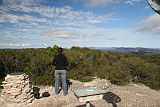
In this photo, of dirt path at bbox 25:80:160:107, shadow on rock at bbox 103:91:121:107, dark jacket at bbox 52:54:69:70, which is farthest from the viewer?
dark jacket at bbox 52:54:69:70

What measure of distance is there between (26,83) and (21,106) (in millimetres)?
843

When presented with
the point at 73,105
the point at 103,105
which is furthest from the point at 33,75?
the point at 103,105

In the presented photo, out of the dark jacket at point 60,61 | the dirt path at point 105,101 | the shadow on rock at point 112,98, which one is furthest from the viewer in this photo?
the dark jacket at point 60,61

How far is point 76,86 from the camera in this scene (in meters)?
6.62

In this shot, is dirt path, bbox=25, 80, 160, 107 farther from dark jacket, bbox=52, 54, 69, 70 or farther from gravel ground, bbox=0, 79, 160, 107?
dark jacket, bbox=52, 54, 69, 70

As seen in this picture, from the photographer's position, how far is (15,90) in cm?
454

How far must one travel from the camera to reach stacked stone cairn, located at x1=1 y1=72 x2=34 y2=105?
4.48 metres

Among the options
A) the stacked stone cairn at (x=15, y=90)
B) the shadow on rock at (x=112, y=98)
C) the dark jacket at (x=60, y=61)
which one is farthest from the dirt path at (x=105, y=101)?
the dark jacket at (x=60, y=61)

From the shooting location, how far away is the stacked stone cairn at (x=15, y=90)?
176 inches

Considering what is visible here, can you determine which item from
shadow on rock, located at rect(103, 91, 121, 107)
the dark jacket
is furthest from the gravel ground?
the dark jacket

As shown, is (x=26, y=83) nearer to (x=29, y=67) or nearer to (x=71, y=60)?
(x=29, y=67)

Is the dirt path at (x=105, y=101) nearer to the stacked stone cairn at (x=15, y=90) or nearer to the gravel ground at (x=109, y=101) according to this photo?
the gravel ground at (x=109, y=101)

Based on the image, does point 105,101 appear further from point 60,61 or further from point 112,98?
point 60,61

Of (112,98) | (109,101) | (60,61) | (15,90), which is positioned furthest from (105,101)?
(15,90)
